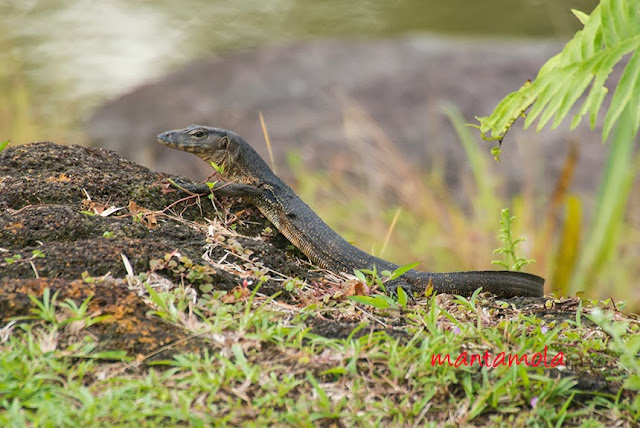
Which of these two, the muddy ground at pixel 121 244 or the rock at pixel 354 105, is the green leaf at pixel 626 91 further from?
the rock at pixel 354 105

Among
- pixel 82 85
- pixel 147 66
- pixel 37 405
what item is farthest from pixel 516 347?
pixel 147 66

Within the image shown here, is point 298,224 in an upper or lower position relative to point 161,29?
upper

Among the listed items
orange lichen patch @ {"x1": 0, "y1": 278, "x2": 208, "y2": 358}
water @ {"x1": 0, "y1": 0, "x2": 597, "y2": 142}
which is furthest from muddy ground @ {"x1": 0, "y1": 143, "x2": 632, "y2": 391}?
water @ {"x1": 0, "y1": 0, "x2": 597, "y2": 142}

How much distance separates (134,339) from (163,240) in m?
0.83

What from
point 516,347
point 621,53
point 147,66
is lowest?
point 147,66

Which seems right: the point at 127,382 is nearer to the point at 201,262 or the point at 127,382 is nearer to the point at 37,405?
the point at 37,405

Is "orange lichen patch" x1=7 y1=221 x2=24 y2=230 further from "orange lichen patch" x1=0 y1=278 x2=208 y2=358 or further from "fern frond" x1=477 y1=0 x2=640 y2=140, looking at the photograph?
"fern frond" x1=477 y1=0 x2=640 y2=140

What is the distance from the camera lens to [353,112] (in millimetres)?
9477

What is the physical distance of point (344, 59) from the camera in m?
13.0

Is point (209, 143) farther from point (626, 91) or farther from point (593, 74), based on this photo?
point (626, 91)

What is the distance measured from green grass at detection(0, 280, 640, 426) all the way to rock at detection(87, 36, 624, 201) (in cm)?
569

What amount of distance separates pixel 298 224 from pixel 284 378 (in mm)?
2062

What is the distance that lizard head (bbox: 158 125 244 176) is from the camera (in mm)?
5418

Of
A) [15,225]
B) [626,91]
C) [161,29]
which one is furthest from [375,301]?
[161,29]
